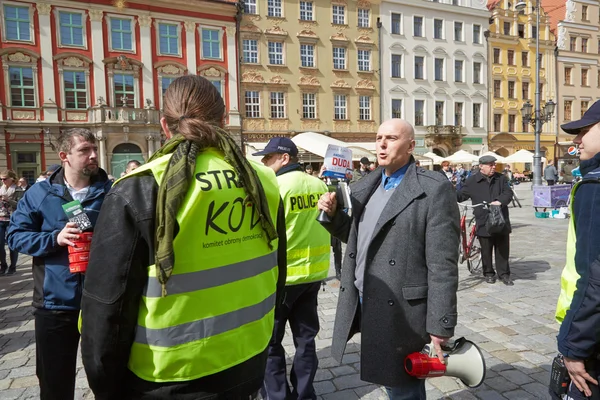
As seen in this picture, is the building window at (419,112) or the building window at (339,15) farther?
the building window at (419,112)

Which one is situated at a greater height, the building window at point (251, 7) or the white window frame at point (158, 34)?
the building window at point (251, 7)

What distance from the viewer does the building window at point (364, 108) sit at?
30.1m

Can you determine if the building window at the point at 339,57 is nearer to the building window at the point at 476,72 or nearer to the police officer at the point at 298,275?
the building window at the point at 476,72

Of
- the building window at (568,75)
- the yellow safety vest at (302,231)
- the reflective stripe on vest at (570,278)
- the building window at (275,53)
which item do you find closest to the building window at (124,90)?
the building window at (275,53)

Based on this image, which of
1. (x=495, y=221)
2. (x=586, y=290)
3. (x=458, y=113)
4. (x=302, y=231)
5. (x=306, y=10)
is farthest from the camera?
(x=458, y=113)

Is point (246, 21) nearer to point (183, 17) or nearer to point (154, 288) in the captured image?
point (183, 17)

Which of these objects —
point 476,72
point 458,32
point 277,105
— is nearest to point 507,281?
point 277,105

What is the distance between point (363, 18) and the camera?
98.5 feet

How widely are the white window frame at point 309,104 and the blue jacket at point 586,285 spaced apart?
2722 centimetres

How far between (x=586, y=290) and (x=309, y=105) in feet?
91.3

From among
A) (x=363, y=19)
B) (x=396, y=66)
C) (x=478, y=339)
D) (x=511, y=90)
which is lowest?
(x=478, y=339)

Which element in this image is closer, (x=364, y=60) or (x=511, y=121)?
(x=364, y=60)

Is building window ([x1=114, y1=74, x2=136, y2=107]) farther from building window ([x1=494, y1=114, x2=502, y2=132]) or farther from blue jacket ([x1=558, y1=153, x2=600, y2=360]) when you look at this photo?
building window ([x1=494, y1=114, x2=502, y2=132])

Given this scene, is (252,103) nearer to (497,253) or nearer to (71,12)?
(71,12)
